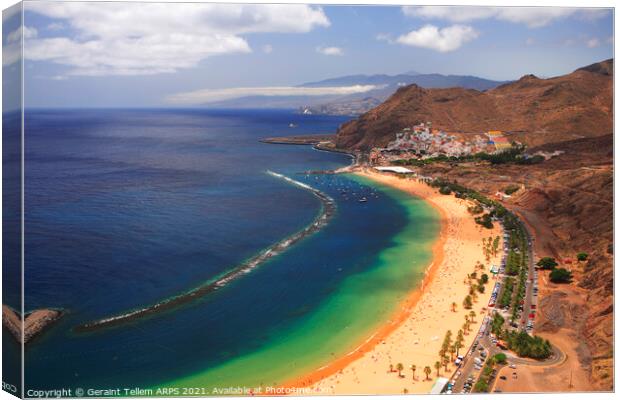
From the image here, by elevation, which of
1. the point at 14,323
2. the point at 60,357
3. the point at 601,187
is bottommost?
the point at 60,357

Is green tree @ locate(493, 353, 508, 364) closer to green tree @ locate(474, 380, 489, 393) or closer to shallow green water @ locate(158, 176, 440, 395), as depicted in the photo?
green tree @ locate(474, 380, 489, 393)

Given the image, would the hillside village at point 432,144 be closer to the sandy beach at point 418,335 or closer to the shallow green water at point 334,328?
the sandy beach at point 418,335

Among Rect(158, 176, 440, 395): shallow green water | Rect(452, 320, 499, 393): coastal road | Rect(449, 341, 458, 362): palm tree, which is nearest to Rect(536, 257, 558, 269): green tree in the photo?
Rect(158, 176, 440, 395): shallow green water

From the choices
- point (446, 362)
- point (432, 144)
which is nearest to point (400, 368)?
point (446, 362)

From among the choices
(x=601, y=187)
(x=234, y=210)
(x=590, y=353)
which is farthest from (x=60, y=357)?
(x=601, y=187)

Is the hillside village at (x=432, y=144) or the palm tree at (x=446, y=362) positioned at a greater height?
the hillside village at (x=432, y=144)

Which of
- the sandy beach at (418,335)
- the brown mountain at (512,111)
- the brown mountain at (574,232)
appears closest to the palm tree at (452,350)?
the sandy beach at (418,335)

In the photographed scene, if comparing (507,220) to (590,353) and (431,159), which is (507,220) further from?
(431,159)
